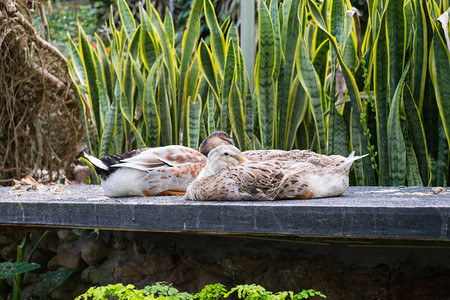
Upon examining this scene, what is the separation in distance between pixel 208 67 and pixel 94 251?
935 millimetres

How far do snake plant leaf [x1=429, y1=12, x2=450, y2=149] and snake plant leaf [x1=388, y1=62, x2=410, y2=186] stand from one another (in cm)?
11

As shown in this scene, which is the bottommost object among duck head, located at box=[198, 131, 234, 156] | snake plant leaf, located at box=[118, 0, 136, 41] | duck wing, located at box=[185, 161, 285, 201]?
duck wing, located at box=[185, 161, 285, 201]

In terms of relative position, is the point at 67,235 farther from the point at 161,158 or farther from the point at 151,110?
the point at 161,158

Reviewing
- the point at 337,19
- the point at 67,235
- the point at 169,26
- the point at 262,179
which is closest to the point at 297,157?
the point at 262,179

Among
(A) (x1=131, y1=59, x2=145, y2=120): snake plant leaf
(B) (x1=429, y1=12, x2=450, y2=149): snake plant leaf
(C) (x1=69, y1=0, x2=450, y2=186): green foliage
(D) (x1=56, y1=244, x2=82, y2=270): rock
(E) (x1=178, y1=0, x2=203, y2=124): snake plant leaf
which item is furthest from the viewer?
(E) (x1=178, y1=0, x2=203, y2=124): snake plant leaf

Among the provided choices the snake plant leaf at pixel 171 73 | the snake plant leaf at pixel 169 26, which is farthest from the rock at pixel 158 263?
the snake plant leaf at pixel 169 26

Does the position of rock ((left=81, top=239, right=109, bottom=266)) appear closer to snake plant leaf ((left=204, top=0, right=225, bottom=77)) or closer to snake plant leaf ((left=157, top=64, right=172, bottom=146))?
snake plant leaf ((left=157, top=64, right=172, bottom=146))

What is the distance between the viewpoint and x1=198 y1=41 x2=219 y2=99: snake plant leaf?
2.39 metres

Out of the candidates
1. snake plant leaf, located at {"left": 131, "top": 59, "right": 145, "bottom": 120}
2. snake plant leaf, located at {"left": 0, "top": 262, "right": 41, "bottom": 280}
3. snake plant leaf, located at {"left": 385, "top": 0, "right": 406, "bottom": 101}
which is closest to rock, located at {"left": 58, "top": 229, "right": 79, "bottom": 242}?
snake plant leaf, located at {"left": 0, "top": 262, "right": 41, "bottom": 280}

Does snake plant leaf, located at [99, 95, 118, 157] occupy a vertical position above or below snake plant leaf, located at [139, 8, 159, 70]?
below

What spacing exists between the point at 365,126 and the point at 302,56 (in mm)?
360

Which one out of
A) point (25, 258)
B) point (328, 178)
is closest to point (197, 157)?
point (328, 178)

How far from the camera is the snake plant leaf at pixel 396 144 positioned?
1955 mm

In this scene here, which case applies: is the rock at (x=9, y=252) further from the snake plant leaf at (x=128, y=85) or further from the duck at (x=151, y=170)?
the duck at (x=151, y=170)
